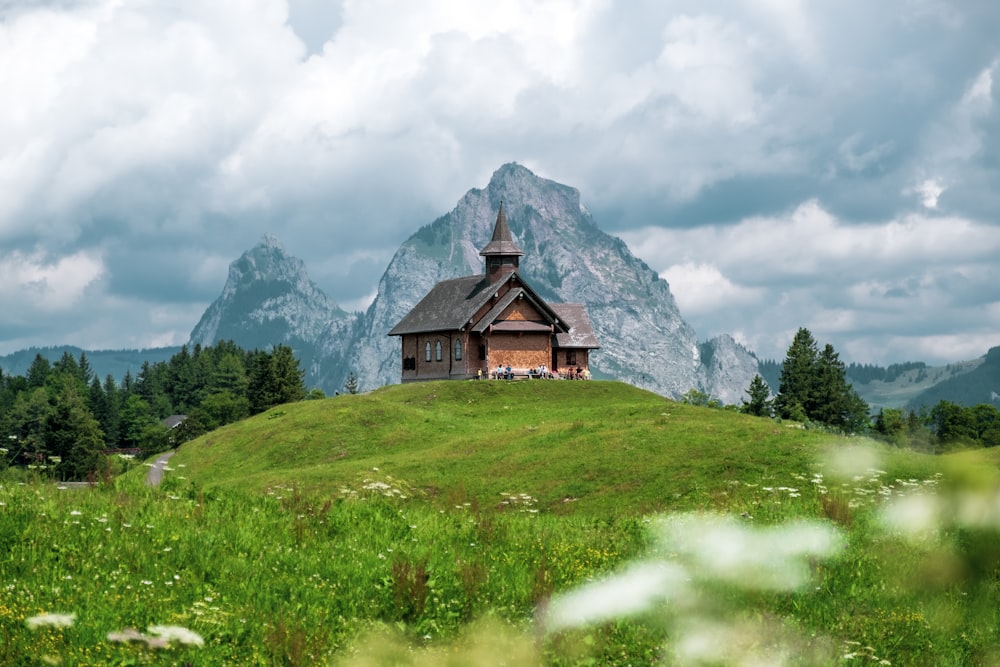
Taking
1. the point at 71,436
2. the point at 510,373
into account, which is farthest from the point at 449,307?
the point at 71,436

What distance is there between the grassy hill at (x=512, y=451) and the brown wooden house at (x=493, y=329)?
12.1 m

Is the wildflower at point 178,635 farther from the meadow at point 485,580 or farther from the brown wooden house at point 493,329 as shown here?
the brown wooden house at point 493,329

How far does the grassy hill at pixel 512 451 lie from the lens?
28.4 m

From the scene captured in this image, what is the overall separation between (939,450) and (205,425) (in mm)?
128084

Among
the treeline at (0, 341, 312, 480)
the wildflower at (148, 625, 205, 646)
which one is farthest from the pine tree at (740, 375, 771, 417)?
the wildflower at (148, 625, 205, 646)

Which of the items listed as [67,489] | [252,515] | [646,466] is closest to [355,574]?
[252,515]

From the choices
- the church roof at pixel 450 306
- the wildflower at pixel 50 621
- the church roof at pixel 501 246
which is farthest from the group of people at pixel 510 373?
the wildflower at pixel 50 621

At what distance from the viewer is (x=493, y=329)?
7125cm

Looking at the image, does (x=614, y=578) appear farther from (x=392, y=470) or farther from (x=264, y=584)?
(x=392, y=470)

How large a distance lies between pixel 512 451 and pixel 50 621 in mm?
28024

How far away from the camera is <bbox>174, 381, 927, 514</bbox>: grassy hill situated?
28406 mm

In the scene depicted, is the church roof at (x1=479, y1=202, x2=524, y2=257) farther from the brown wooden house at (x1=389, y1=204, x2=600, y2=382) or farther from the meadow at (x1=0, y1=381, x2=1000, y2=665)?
the meadow at (x1=0, y1=381, x2=1000, y2=665)

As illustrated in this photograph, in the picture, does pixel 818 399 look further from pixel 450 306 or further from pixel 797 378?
pixel 450 306

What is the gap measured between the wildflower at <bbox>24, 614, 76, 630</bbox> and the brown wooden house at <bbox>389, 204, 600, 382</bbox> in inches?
2443
